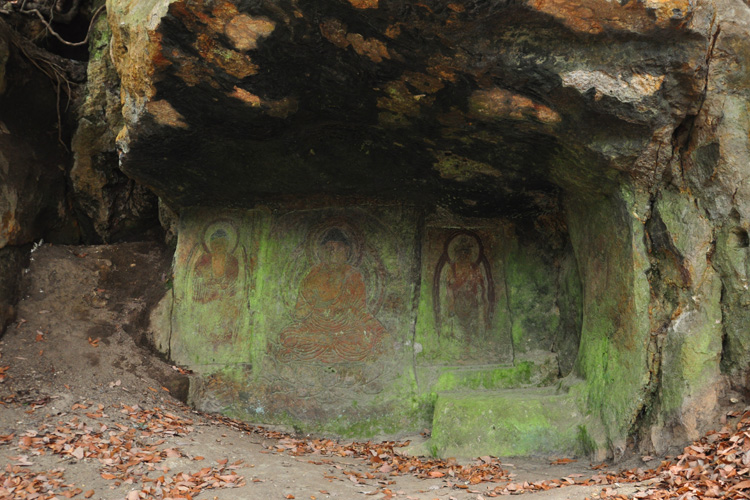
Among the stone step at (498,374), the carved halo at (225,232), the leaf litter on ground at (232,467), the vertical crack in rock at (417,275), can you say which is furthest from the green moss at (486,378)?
the carved halo at (225,232)

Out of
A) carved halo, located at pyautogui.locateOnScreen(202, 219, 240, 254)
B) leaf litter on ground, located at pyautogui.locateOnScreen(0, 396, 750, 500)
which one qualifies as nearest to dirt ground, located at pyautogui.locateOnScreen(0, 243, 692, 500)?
leaf litter on ground, located at pyautogui.locateOnScreen(0, 396, 750, 500)

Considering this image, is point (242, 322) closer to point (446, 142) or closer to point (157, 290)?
point (157, 290)

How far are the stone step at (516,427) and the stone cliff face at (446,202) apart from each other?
0.03 meters

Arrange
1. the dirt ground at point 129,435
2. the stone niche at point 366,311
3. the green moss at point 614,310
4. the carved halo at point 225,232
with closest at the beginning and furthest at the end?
1. the dirt ground at point 129,435
2. the green moss at point 614,310
3. the stone niche at point 366,311
4. the carved halo at point 225,232

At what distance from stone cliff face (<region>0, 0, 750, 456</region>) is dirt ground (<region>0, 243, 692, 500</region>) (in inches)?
19.5

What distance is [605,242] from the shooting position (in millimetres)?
5477

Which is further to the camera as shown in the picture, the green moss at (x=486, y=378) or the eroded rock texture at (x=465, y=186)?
the green moss at (x=486, y=378)

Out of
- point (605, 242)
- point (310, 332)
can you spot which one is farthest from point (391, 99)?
point (310, 332)

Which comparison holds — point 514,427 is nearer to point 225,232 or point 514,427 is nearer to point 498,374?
point 498,374

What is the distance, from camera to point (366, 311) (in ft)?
23.0

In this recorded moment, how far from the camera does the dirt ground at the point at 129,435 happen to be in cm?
420

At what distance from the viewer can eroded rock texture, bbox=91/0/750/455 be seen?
4559 mm

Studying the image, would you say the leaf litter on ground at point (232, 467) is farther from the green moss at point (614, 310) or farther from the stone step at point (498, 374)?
the stone step at point (498, 374)

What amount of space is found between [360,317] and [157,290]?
2.47 m
